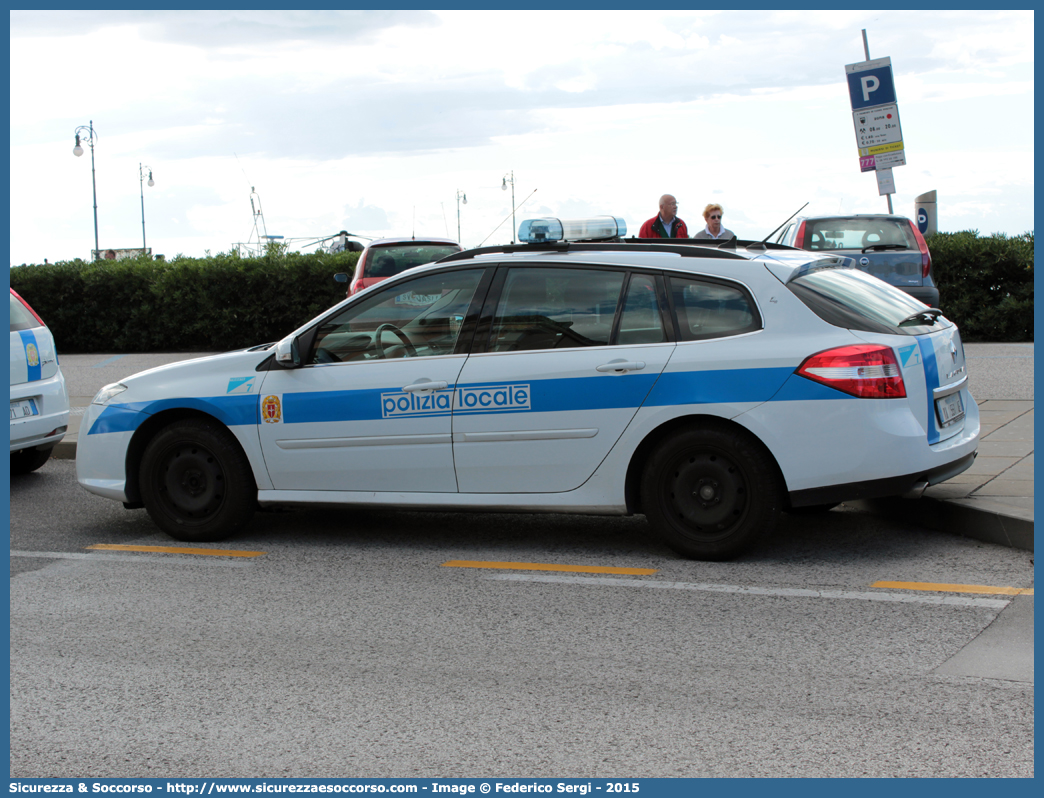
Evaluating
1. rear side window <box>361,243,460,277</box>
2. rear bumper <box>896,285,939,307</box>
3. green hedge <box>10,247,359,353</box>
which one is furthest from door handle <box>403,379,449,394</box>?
green hedge <box>10,247,359,353</box>

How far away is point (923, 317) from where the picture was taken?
607 centimetres

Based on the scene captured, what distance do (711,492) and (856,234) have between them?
31.1ft

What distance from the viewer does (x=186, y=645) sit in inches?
189

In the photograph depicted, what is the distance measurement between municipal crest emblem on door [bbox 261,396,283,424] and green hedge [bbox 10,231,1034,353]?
13.3 m

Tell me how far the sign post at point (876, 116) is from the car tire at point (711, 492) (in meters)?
12.1

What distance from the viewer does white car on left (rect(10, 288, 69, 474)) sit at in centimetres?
877

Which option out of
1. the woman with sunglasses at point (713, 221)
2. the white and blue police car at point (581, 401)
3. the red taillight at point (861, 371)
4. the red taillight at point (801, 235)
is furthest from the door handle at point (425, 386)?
the red taillight at point (801, 235)

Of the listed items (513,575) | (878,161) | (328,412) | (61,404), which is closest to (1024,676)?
(513,575)

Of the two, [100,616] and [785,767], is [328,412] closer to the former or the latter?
[100,616]

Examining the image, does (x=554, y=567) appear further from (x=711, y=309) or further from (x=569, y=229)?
(x=569, y=229)

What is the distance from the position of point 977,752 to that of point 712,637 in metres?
1.34

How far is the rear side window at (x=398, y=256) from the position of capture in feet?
51.9

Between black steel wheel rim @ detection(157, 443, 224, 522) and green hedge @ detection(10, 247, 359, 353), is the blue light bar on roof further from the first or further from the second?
green hedge @ detection(10, 247, 359, 353)

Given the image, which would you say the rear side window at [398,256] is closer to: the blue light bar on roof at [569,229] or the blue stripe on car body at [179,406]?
the blue light bar on roof at [569,229]
